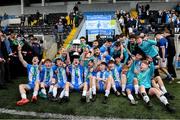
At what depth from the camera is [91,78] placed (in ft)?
35.2

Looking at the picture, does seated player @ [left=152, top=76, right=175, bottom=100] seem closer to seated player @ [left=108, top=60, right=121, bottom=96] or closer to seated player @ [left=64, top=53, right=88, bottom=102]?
seated player @ [left=108, top=60, right=121, bottom=96]

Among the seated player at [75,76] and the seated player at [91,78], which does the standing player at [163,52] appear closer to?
the seated player at [91,78]

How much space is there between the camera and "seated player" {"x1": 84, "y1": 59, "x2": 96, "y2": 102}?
10523mm

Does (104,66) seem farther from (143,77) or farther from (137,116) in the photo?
(137,116)

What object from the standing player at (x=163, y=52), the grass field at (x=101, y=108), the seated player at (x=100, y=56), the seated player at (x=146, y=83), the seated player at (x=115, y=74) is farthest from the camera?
the standing player at (x=163, y=52)

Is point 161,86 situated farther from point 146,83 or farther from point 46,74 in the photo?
point 46,74

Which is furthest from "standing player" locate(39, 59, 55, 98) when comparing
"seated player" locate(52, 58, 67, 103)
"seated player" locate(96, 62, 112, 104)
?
"seated player" locate(96, 62, 112, 104)

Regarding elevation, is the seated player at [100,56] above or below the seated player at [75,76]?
above

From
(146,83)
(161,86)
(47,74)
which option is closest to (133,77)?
(146,83)

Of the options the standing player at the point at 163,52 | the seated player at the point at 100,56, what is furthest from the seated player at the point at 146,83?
the standing player at the point at 163,52

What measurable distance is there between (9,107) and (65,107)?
1.48 meters

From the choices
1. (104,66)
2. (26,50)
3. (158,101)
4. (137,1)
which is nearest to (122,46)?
(104,66)

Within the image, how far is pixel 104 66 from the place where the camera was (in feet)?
36.0

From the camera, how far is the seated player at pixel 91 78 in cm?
1052
